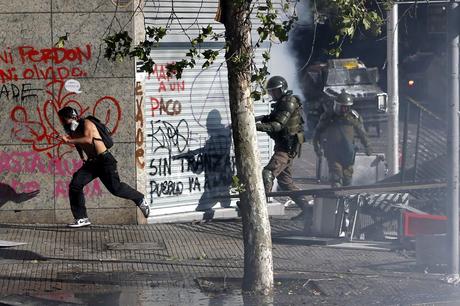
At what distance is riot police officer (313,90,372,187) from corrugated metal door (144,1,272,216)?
186cm

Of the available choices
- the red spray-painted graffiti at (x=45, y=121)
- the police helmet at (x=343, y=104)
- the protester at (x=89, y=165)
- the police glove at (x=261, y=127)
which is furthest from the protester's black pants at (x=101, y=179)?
the police helmet at (x=343, y=104)

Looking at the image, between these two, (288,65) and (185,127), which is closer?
(185,127)

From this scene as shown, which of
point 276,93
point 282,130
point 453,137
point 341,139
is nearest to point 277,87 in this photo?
point 276,93

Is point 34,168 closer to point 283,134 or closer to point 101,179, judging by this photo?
point 101,179

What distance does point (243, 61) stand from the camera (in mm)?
7828

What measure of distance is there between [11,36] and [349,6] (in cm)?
536

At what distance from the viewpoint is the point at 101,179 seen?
36.1 feet

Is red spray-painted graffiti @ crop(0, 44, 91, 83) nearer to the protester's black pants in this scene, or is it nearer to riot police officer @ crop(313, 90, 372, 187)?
the protester's black pants

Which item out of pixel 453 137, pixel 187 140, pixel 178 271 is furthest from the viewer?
pixel 187 140

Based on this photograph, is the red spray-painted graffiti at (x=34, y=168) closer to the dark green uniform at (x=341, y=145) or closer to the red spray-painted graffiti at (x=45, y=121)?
the red spray-painted graffiti at (x=45, y=121)

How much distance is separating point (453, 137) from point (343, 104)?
17.5ft

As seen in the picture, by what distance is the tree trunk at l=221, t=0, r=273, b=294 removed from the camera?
793 centimetres

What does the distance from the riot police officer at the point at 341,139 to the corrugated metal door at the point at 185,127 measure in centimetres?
186

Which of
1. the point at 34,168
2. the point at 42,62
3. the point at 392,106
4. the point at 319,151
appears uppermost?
the point at 42,62
